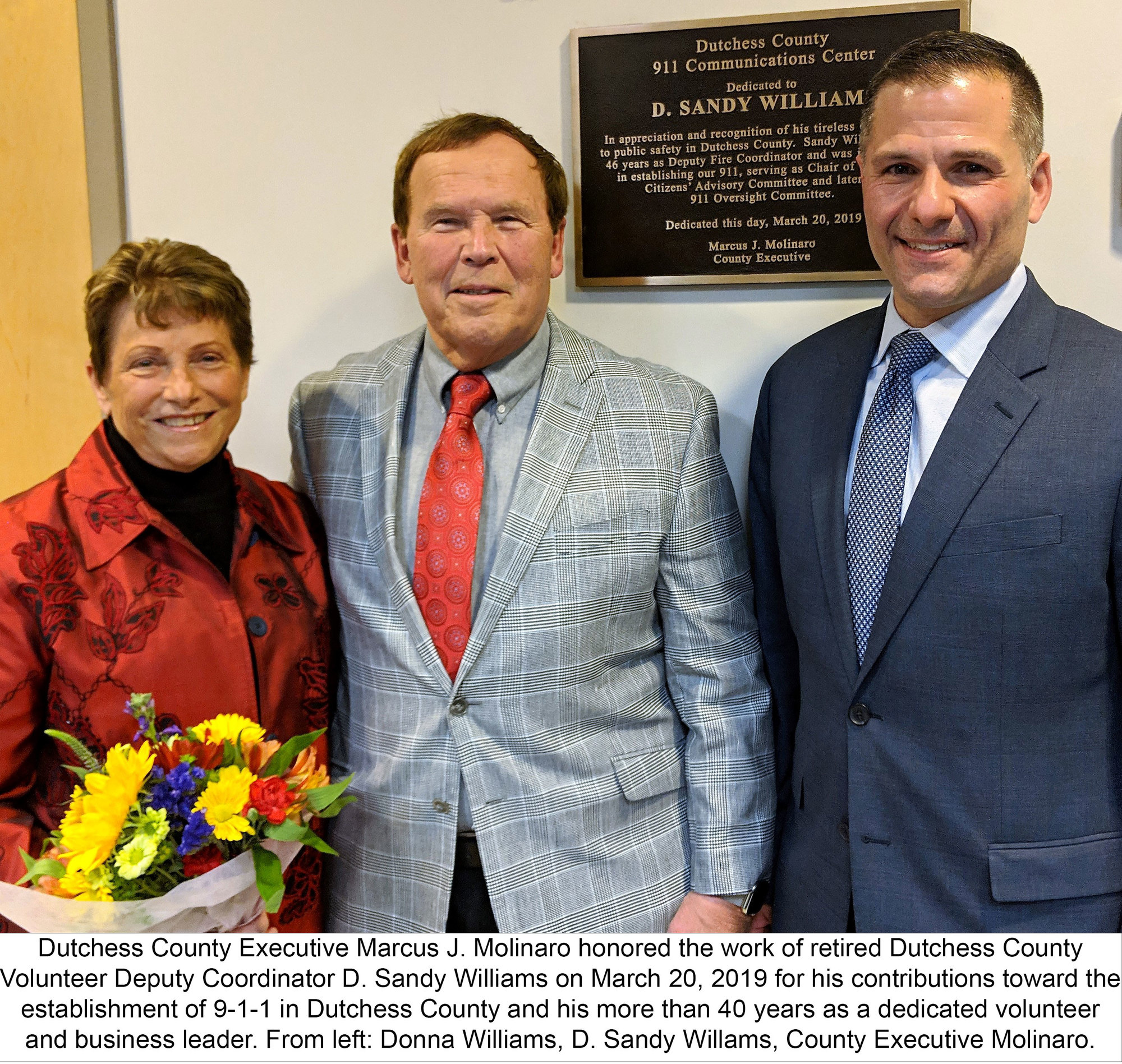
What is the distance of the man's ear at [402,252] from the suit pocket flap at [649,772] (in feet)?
3.30

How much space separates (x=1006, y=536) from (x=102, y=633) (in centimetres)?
145

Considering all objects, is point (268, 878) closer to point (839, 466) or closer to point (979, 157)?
point (839, 466)

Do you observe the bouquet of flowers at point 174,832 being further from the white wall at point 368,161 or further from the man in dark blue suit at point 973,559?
the white wall at point 368,161

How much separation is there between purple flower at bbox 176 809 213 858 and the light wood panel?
1.51 m

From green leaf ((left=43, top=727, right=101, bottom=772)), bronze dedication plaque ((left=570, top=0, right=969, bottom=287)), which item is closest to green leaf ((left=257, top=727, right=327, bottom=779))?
green leaf ((left=43, top=727, right=101, bottom=772))

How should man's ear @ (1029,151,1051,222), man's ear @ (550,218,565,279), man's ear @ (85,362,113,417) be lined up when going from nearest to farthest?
man's ear @ (1029,151,1051,222)
man's ear @ (85,362,113,417)
man's ear @ (550,218,565,279)

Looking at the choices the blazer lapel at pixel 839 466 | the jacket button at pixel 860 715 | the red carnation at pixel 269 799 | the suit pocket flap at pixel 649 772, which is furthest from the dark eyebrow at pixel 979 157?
the red carnation at pixel 269 799

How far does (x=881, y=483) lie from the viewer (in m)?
1.67

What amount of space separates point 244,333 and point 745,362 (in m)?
1.06

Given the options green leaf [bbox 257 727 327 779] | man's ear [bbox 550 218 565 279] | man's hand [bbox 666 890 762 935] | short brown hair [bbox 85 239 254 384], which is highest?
man's ear [bbox 550 218 565 279]

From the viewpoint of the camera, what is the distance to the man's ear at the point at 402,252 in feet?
6.42

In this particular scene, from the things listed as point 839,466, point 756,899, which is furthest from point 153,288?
point 756,899

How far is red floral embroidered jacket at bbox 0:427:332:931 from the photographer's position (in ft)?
5.32

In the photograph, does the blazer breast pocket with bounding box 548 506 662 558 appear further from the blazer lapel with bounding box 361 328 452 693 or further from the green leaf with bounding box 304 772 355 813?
the green leaf with bounding box 304 772 355 813
